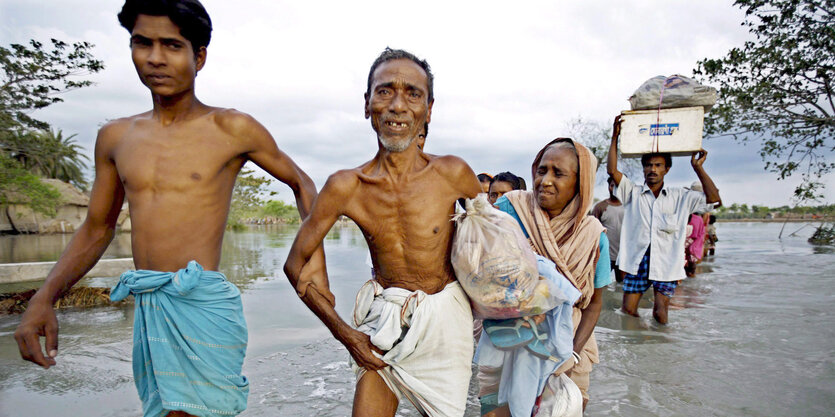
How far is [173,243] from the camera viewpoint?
73.7 inches

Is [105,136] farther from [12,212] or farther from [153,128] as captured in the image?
[12,212]

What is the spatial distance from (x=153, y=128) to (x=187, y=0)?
552mm

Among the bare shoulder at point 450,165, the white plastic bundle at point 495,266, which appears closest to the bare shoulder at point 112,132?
the bare shoulder at point 450,165

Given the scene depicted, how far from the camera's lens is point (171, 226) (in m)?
1.87

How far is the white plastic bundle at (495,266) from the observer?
1.93m

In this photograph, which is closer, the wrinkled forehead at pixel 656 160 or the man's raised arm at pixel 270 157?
the man's raised arm at pixel 270 157

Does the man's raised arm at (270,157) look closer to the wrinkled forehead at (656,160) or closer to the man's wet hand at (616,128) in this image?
the man's wet hand at (616,128)

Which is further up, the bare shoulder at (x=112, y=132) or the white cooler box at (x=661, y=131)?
the white cooler box at (x=661, y=131)

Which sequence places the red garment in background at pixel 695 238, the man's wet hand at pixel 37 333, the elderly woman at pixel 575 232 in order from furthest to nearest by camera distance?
the red garment in background at pixel 695 238 < the elderly woman at pixel 575 232 < the man's wet hand at pixel 37 333

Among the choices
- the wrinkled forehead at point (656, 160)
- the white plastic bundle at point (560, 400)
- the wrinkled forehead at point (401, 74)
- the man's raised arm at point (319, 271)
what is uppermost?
the wrinkled forehead at point (401, 74)

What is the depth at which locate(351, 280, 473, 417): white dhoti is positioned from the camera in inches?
74.9

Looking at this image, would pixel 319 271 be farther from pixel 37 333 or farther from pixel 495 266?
pixel 37 333

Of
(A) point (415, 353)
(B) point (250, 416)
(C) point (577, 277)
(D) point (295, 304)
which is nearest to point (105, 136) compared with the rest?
(A) point (415, 353)

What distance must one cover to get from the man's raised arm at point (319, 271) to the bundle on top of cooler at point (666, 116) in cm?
→ 325
